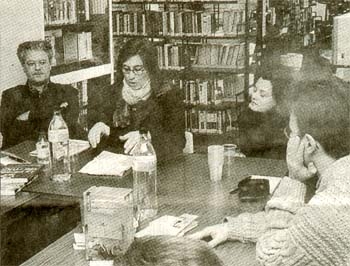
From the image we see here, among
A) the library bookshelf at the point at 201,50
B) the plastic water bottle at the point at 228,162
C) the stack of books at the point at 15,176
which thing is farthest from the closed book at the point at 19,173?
the library bookshelf at the point at 201,50

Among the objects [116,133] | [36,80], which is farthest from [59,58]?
[116,133]

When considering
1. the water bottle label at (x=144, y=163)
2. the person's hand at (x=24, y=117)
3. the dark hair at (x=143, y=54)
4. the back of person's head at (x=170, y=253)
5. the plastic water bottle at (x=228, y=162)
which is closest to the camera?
the back of person's head at (x=170, y=253)

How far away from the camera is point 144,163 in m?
1.54

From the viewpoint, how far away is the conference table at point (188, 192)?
1.18 m

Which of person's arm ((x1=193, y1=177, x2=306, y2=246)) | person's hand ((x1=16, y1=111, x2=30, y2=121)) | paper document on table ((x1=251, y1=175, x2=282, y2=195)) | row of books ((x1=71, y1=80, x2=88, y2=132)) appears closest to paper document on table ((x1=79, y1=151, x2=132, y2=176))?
paper document on table ((x1=251, y1=175, x2=282, y2=195))

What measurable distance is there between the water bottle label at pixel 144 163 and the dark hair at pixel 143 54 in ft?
2.66

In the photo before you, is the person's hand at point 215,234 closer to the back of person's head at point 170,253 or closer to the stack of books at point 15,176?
Answer: the back of person's head at point 170,253

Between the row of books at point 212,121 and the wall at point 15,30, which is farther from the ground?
the wall at point 15,30

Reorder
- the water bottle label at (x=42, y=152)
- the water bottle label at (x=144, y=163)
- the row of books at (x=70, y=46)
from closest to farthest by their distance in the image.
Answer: the water bottle label at (x=144, y=163), the water bottle label at (x=42, y=152), the row of books at (x=70, y=46)

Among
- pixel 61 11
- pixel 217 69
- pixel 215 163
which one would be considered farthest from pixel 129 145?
pixel 217 69

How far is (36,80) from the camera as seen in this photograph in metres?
2.46

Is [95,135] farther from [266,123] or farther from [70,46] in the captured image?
[70,46]

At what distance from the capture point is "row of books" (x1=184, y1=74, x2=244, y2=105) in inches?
156

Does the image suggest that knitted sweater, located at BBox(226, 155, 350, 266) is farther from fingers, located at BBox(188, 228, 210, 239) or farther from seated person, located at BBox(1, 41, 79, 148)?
seated person, located at BBox(1, 41, 79, 148)
